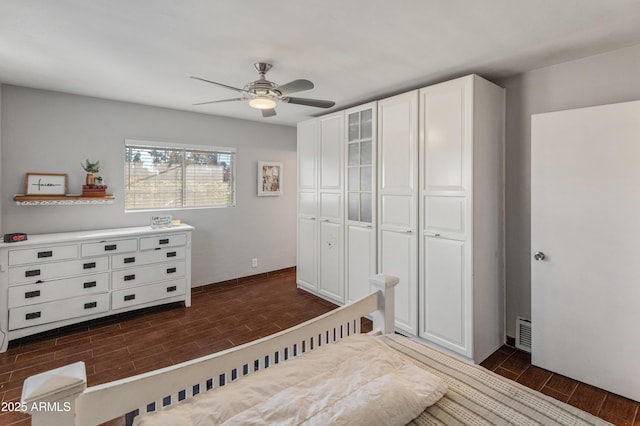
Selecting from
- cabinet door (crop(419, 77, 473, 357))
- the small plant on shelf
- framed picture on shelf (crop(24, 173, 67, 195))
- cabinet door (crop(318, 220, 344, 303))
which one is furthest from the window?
cabinet door (crop(419, 77, 473, 357))

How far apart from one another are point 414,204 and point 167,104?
10.7 ft

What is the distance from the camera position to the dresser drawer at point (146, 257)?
340cm

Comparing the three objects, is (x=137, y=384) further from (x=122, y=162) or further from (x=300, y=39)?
(x=122, y=162)

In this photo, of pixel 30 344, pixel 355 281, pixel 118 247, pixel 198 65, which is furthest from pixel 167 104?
pixel 355 281

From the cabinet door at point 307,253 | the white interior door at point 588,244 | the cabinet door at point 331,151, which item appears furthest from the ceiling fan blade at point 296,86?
the cabinet door at point 307,253

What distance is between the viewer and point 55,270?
9.99 ft

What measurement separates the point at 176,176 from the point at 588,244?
14.9 ft

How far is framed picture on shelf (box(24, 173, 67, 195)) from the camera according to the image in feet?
10.7

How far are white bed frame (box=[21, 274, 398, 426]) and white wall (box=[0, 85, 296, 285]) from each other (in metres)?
3.30

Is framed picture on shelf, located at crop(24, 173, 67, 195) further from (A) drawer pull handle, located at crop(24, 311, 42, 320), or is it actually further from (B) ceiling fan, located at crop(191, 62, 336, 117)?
(B) ceiling fan, located at crop(191, 62, 336, 117)

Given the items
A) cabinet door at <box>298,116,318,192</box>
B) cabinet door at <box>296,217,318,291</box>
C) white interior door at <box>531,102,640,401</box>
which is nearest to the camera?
white interior door at <box>531,102,640,401</box>

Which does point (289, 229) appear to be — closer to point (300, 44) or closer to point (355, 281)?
point (355, 281)

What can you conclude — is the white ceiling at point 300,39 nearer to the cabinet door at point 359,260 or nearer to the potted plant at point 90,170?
the potted plant at point 90,170

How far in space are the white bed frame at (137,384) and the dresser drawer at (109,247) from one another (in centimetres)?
270
